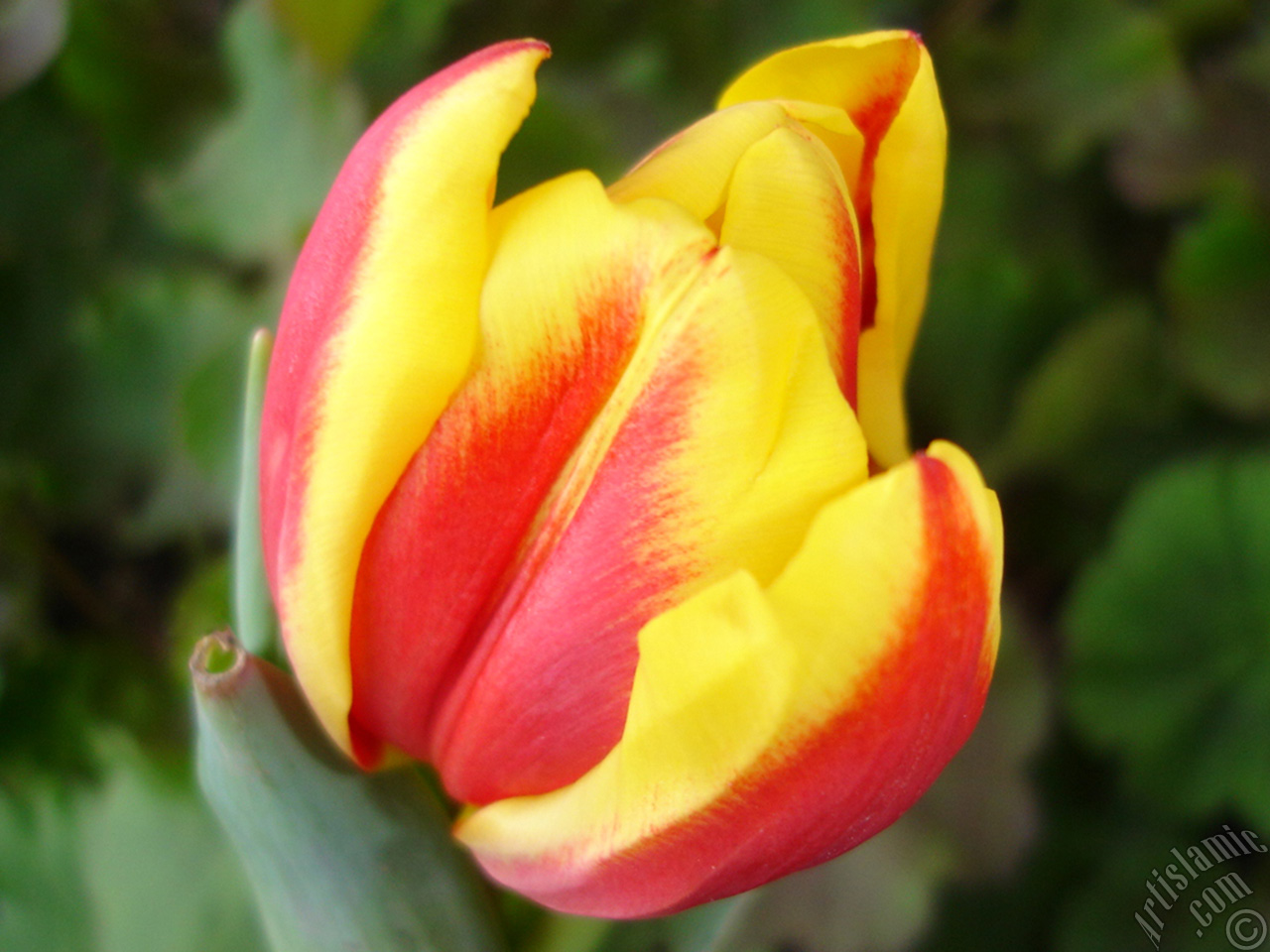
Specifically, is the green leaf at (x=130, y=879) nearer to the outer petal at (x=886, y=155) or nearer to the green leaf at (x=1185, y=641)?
the outer petal at (x=886, y=155)

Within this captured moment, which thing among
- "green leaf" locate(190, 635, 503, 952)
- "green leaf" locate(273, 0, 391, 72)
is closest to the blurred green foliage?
"green leaf" locate(273, 0, 391, 72)

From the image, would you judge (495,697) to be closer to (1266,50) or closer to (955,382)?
(955,382)

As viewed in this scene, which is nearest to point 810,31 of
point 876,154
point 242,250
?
point 242,250

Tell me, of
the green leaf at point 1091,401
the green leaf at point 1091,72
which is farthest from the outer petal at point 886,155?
the green leaf at point 1091,72

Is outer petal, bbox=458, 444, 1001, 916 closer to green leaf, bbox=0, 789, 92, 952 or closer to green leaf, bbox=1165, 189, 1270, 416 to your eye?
green leaf, bbox=0, 789, 92, 952

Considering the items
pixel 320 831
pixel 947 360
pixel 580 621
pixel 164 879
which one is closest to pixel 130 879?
pixel 164 879

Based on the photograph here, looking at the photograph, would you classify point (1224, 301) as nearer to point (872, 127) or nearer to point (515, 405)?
point (872, 127)
